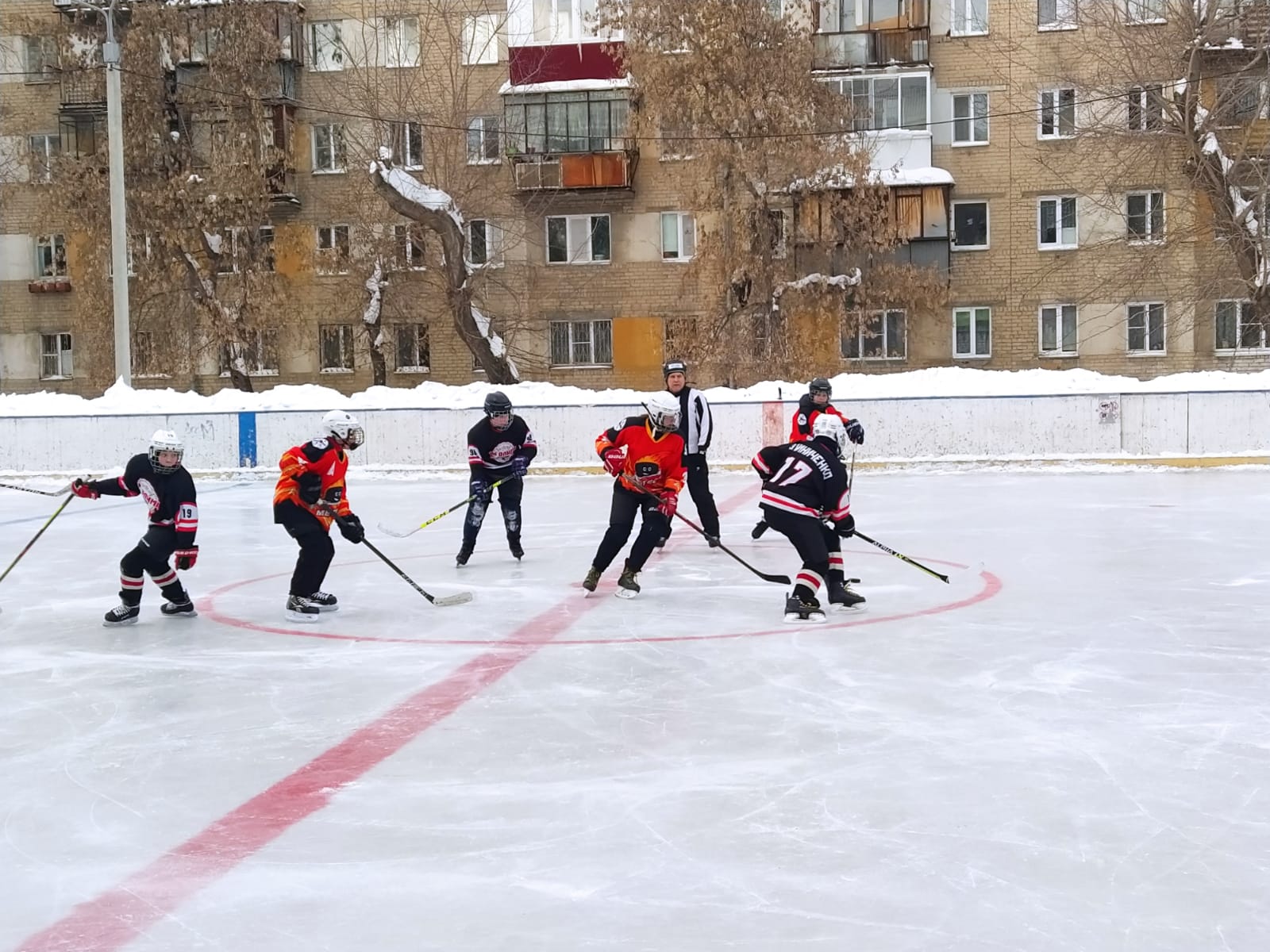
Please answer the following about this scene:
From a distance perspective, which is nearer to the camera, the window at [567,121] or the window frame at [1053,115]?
the window frame at [1053,115]

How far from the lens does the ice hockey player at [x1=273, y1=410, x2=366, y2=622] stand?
6.44 meters

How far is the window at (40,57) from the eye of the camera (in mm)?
27334

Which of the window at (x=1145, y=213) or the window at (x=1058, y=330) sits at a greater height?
the window at (x=1145, y=213)

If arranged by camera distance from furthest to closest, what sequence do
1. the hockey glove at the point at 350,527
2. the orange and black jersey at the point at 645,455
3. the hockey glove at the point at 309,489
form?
the orange and black jersey at the point at 645,455 < the hockey glove at the point at 309,489 < the hockey glove at the point at 350,527

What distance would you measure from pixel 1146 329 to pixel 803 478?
20.1m

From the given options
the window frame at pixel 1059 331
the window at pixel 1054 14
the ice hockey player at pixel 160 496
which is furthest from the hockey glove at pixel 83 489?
the window at pixel 1054 14

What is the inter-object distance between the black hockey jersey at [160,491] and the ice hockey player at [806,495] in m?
2.52

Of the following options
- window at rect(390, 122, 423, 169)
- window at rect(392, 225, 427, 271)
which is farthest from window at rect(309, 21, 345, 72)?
window at rect(392, 225, 427, 271)

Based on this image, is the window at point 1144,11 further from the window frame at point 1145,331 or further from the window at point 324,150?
the window at point 324,150

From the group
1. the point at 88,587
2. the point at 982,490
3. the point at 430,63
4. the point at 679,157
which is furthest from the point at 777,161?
the point at 88,587

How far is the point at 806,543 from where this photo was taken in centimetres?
616

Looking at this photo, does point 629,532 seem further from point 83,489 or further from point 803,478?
point 83,489

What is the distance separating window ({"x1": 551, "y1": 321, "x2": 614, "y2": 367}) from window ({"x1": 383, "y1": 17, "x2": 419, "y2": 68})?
542 cm

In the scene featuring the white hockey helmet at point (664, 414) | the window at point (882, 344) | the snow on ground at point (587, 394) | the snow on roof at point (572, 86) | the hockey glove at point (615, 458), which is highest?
the snow on roof at point (572, 86)
